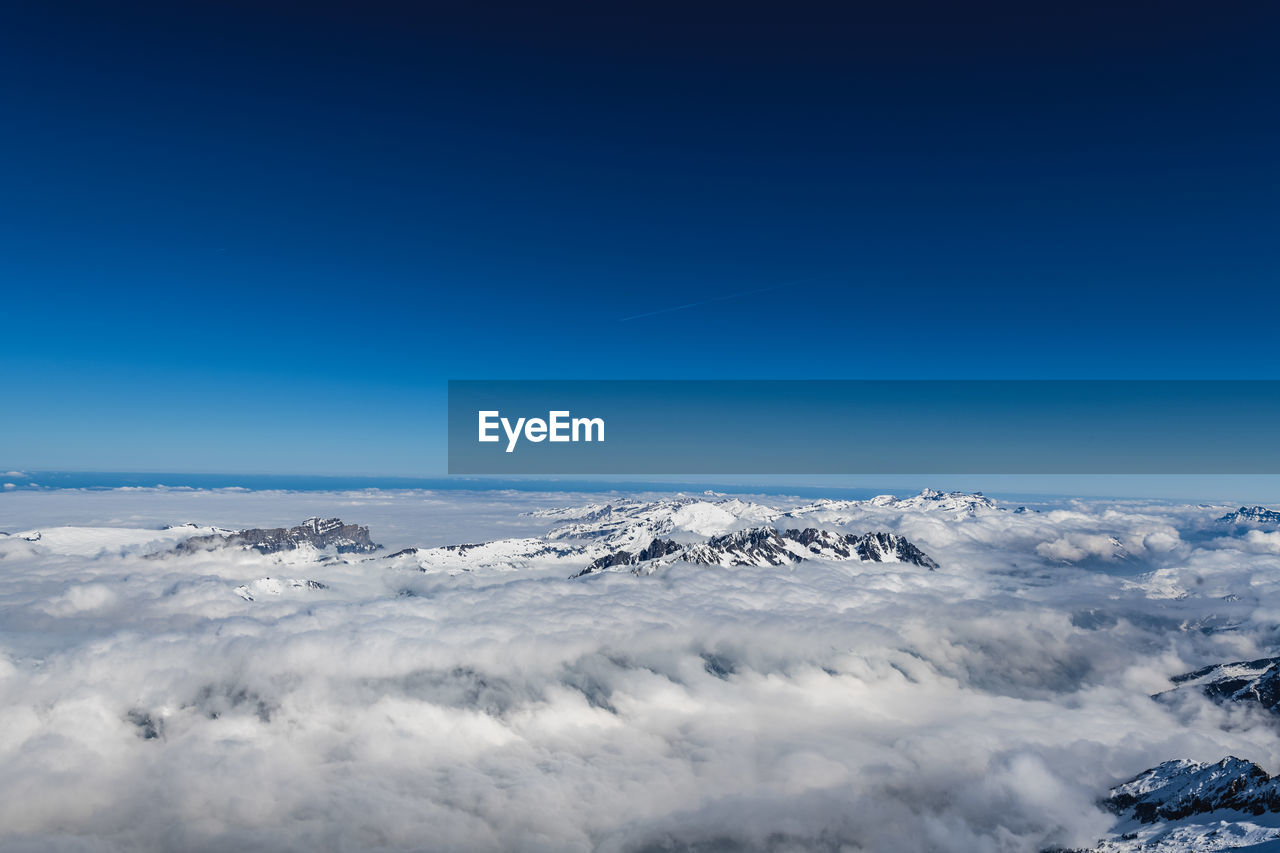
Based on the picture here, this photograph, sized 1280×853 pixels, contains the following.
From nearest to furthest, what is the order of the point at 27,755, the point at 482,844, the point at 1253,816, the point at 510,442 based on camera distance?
the point at 510,442
the point at 1253,816
the point at 482,844
the point at 27,755

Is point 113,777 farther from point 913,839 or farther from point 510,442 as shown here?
point 913,839

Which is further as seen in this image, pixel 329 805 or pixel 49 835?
pixel 329 805

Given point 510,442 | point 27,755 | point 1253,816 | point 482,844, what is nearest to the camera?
point 510,442

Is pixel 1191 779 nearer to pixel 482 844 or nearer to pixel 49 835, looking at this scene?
pixel 482 844

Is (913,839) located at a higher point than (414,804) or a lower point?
lower

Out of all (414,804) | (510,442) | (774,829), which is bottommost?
(774,829)

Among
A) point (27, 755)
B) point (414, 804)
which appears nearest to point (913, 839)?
point (414, 804)

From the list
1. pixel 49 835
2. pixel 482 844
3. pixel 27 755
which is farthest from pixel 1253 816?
pixel 27 755
